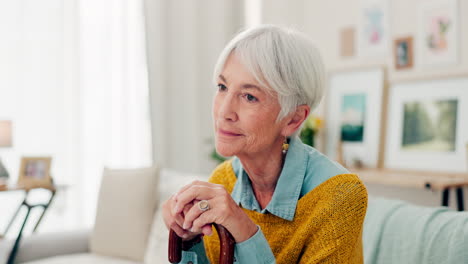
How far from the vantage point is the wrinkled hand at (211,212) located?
973 mm

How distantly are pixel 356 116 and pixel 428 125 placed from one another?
1.96 feet

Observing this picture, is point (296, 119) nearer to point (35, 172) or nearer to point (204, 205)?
point (204, 205)

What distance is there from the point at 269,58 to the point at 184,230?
45 cm

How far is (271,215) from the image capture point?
1.21 metres

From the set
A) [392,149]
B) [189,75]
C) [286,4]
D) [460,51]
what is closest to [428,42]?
[460,51]

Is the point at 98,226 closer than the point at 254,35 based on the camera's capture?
No

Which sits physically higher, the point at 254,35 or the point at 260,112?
the point at 254,35

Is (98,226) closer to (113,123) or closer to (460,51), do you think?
(113,123)

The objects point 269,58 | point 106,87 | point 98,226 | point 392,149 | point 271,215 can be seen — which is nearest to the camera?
point 269,58

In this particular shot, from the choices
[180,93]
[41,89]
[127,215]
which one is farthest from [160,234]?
[180,93]

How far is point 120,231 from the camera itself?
233cm

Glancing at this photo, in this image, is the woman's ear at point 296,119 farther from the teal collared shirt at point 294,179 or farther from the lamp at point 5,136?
the lamp at point 5,136

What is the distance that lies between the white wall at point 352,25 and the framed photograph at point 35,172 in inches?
89.8

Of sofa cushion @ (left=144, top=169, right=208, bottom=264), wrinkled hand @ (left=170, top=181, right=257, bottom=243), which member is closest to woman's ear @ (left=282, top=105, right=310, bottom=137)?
wrinkled hand @ (left=170, top=181, right=257, bottom=243)
